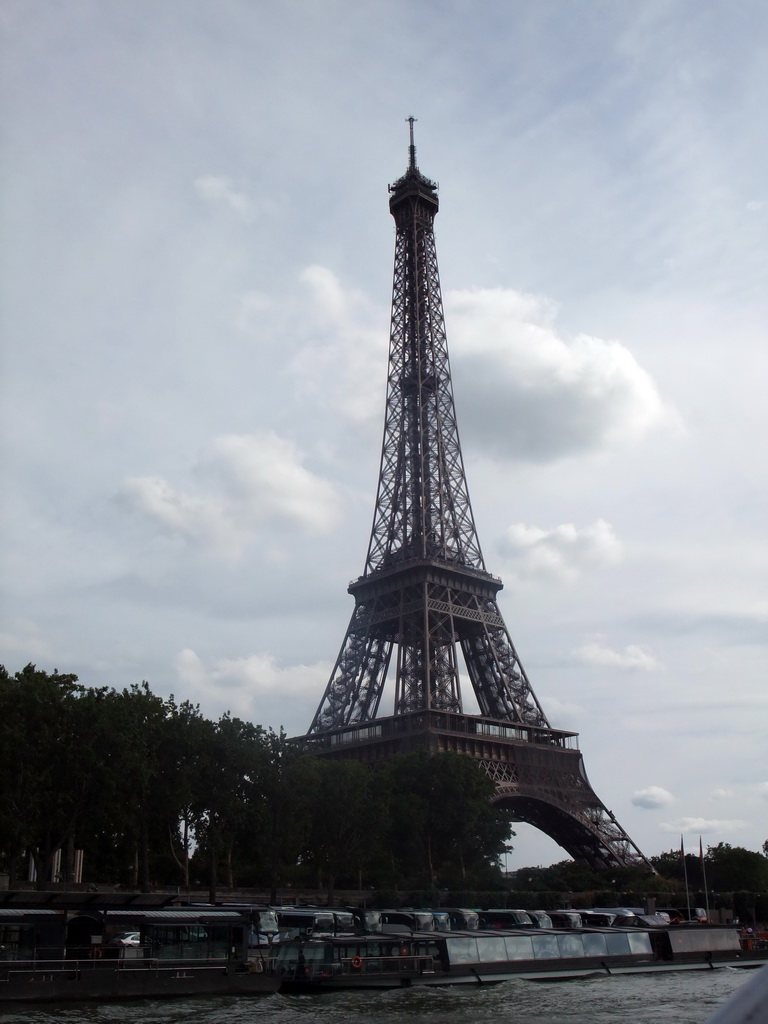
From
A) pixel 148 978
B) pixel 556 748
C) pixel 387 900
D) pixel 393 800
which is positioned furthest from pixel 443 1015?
pixel 556 748

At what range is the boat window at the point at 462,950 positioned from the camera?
3997cm

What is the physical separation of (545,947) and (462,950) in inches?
188

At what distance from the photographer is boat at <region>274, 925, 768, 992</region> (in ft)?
125

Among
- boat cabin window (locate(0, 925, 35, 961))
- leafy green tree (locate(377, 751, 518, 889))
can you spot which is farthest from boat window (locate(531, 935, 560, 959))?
leafy green tree (locate(377, 751, 518, 889))

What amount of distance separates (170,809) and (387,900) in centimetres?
1852

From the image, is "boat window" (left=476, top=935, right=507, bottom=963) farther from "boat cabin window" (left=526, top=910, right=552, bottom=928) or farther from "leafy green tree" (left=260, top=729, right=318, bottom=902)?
"leafy green tree" (left=260, top=729, right=318, bottom=902)

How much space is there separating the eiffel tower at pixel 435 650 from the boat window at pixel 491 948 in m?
45.2

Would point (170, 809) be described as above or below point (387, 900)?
above

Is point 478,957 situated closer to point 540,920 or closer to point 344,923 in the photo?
point 344,923

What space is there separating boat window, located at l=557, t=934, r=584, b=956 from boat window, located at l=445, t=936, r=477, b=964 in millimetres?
5101

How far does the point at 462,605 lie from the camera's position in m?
→ 102

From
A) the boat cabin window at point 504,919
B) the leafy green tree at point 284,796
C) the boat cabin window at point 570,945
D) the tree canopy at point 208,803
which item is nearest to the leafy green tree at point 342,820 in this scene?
the tree canopy at point 208,803

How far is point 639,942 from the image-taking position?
47.2 m

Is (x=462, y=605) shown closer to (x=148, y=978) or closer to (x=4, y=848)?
(x=4, y=848)
